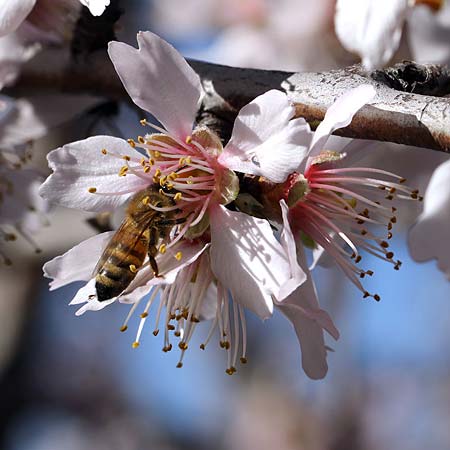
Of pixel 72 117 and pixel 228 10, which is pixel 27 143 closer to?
pixel 72 117

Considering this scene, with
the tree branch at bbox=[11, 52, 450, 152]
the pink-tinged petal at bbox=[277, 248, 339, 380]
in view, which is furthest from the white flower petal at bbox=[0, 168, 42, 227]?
the pink-tinged petal at bbox=[277, 248, 339, 380]

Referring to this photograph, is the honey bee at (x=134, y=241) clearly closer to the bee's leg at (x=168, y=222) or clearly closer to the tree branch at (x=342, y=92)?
the bee's leg at (x=168, y=222)

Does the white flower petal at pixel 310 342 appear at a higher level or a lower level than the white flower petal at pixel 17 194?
lower

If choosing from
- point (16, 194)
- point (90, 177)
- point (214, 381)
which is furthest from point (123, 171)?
point (214, 381)

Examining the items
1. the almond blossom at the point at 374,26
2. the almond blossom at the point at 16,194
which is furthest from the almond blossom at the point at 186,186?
the almond blossom at the point at 16,194

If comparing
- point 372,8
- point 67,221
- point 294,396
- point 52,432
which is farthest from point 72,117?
point 52,432

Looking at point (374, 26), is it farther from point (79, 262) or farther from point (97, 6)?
point (79, 262)
